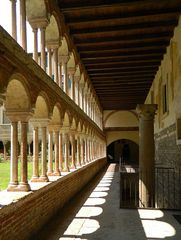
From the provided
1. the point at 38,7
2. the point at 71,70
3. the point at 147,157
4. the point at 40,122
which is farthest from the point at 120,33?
the point at 40,122

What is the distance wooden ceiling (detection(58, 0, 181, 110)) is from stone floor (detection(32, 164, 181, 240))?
528 centimetres

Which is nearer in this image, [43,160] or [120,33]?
[43,160]

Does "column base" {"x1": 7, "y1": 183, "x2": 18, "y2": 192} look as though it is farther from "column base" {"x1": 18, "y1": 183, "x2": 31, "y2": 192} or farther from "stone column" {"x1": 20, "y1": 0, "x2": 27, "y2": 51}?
"stone column" {"x1": 20, "y1": 0, "x2": 27, "y2": 51}

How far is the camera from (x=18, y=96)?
5840 millimetres

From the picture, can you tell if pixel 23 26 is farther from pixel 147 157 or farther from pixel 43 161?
pixel 147 157

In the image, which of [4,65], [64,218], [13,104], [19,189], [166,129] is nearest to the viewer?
[4,65]

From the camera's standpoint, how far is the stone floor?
532 centimetres

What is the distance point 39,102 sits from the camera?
7230 mm

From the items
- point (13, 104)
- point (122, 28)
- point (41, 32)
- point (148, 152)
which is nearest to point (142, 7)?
point (122, 28)

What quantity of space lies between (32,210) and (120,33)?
7.09 m

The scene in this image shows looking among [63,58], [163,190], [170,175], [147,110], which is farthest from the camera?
[170,175]

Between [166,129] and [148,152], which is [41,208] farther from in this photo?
[166,129]

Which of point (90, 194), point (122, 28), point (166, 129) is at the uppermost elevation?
point (122, 28)

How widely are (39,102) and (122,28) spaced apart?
4.39 m
